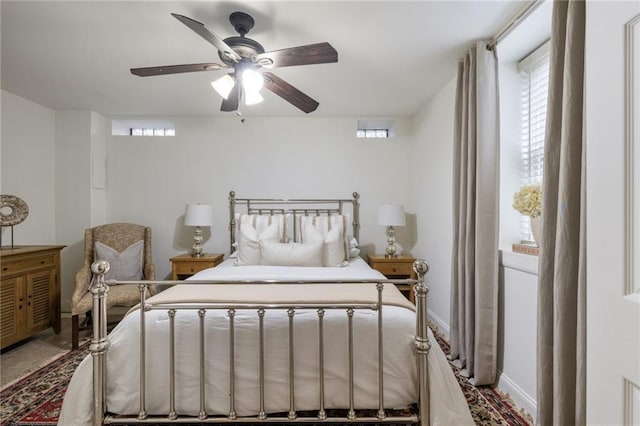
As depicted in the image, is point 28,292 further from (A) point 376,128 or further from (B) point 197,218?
(A) point 376,128

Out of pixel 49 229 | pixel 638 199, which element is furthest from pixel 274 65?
pixel 49 229

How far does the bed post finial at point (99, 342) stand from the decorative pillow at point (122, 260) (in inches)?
77.7

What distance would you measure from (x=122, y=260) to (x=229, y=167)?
1.54 metres

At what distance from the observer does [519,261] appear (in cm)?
184

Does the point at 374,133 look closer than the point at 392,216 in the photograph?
No

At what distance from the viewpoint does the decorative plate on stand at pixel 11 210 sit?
278cm

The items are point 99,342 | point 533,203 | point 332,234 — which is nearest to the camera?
point 99,342

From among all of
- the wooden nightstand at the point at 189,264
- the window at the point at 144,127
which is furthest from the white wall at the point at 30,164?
the wooden nightstand at the point at 189,264

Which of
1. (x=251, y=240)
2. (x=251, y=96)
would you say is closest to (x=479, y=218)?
(x=251, y=96)

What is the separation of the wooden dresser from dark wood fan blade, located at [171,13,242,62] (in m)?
2.49

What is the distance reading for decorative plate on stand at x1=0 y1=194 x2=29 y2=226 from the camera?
278 centimetres

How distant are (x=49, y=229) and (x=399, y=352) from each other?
159 inches

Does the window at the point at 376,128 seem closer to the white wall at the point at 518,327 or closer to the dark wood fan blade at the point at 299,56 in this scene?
the dark wood fan blade at the point at 299,56

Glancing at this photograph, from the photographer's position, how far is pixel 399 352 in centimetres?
153
